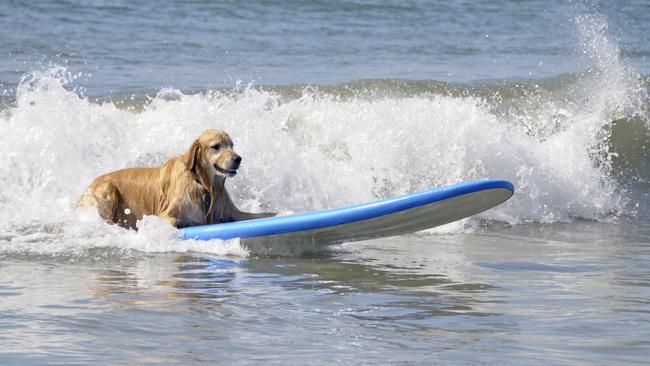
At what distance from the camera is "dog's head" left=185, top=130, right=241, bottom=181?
7781mm

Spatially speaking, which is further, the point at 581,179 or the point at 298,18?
the point at 298,18

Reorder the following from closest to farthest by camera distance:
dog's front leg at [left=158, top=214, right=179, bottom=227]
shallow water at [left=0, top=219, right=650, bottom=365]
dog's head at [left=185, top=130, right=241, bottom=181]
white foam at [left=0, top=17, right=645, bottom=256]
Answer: shallow water at [left=0, top=219, right=650, bottom=365] < dog's head at [left=185, top=130, right=241, bottom=181] < dog's front leg at [left=158, top=214, right=179, bottom=227] < white foam at [left=0, top=17, right=645, bottom=256]

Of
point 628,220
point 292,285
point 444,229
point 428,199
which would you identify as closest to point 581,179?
point 628,220

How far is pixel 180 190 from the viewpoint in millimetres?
8023

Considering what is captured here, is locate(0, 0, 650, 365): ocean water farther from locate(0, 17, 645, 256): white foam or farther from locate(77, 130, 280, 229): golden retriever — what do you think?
locate(77, 130, 280, 229): golden retriever

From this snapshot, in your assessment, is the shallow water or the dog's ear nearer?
the shallow water

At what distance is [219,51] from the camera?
18.6m

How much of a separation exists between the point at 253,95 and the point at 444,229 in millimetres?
3206

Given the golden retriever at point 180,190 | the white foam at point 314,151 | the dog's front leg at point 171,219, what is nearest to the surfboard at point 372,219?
the dog's front leg at point 171,219

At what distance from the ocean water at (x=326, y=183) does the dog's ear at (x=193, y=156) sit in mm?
475

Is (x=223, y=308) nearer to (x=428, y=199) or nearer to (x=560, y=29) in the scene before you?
(x=428, y=199)

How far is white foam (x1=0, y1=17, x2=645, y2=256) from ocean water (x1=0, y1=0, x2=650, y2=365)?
2 centimetres

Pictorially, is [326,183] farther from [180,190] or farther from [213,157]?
[213,157]

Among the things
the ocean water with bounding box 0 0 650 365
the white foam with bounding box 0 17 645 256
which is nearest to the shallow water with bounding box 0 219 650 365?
the ocean water with bounding box 0 0 650 365
